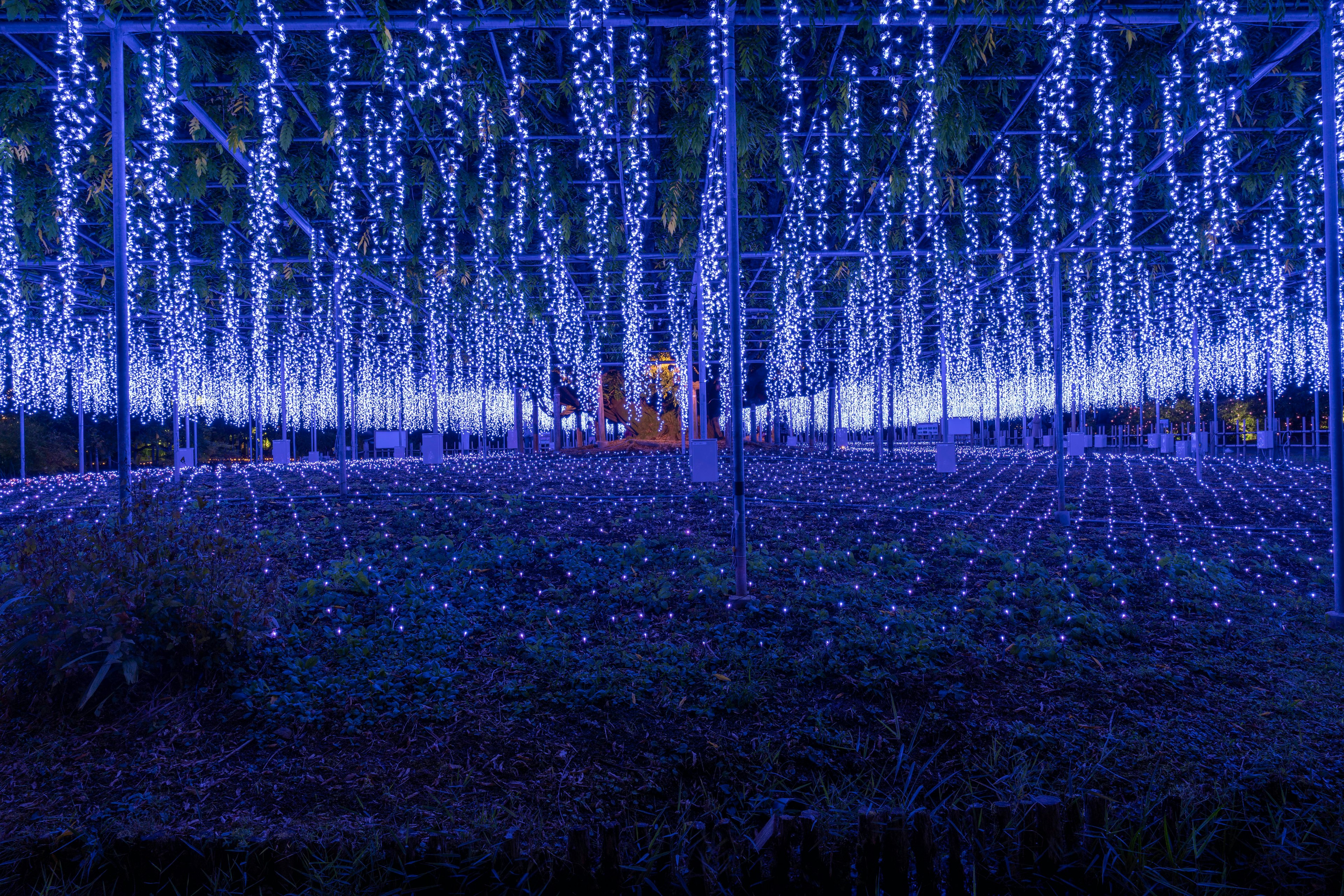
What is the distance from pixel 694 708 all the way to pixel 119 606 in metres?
2.74

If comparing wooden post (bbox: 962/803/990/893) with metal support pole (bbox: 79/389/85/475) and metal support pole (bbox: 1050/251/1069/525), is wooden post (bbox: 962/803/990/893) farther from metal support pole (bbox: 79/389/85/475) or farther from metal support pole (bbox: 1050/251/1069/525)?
metal support pole (bbox: 79/389/85/475)

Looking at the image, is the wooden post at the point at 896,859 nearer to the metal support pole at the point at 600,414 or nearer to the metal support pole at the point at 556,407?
the metal support pole at the point at 556,407

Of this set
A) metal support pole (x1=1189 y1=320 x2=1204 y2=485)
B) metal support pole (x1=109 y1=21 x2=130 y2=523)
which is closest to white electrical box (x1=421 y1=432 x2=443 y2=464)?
metal support pole (x1=109 y1=21 x2=130 y2=523)

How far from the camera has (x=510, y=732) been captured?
2875mm

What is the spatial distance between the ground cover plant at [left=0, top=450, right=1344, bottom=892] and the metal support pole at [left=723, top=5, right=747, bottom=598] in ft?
1.67

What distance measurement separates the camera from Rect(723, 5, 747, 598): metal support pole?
13.8 feet

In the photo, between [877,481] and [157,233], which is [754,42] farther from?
[157,233]

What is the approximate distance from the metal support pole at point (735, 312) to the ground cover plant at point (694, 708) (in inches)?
20.1

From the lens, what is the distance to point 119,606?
3014 millimetres

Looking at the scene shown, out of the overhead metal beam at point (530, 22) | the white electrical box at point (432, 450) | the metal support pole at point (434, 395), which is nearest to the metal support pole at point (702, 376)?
the overhead metal beam at point (530, 22)

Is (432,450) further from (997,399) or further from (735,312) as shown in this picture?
(997,399)

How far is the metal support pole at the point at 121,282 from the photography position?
15.1 ft

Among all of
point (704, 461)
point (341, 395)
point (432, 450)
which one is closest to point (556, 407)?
point (432, 450)

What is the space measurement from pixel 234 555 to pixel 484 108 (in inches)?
228
